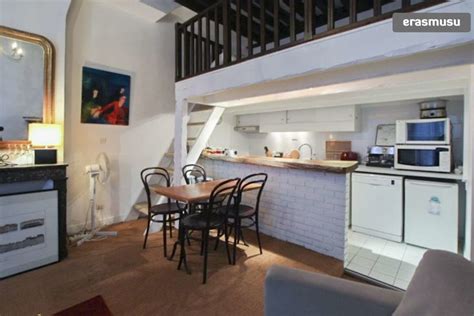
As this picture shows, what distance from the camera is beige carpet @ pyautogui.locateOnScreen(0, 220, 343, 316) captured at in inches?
72.4

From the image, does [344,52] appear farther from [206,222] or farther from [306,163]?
[206,222]

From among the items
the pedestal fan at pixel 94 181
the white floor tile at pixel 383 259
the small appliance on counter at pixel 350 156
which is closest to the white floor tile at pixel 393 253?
the white floor tile at pixel 383 259

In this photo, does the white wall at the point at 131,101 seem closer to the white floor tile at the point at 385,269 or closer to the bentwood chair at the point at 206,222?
the bentwood chair at the point at 206,222

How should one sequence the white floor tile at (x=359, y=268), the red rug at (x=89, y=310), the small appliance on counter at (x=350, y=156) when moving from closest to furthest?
1. the red rug at (x=89, y=310)
2. the white floor tile at (x=359, y=268)
3. the small appliance on counter at (x=350, y=156)

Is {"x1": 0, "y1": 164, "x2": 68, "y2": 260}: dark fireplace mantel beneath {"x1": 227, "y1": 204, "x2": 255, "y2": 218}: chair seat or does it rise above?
above

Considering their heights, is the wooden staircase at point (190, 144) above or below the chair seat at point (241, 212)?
above

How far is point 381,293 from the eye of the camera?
3.45 ft

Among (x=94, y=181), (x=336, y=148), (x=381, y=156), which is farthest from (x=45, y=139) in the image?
(x=381, y=156)

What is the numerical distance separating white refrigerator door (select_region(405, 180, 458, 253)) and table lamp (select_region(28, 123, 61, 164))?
163 inches

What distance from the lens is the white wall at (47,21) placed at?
97.3 inches

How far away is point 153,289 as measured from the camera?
2053 mm

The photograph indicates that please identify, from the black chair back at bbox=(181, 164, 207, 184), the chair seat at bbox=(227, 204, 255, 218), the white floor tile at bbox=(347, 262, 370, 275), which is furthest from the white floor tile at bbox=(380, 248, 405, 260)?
the black chair back at bbox=(181, 164, 207, 184)

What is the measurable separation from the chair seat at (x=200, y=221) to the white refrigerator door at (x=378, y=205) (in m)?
2.12

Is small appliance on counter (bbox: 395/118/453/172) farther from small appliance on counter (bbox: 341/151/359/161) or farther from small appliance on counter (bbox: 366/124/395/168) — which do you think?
small appliance on counter (bbox: 341/151/359/161)
